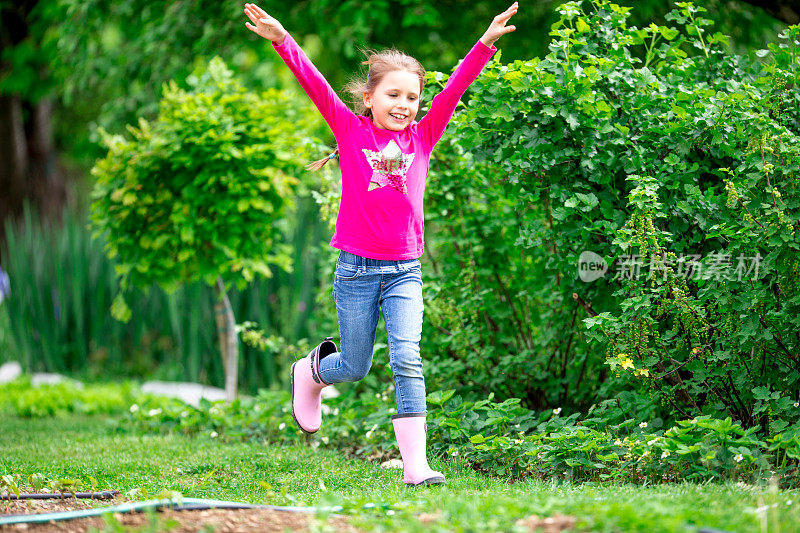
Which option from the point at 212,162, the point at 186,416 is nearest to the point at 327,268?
the point at 212,162

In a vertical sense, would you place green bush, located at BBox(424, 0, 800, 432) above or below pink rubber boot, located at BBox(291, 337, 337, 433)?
above

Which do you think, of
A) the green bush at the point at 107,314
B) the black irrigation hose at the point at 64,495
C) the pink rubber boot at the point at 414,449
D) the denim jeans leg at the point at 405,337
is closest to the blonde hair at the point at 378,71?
the denim jeans leg at the point at 405,337

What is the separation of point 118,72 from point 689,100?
571cm

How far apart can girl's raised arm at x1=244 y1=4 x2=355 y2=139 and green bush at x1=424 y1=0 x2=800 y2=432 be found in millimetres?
639

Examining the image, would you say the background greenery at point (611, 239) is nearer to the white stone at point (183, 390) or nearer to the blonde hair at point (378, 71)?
the blonde hair at point (378, 71)

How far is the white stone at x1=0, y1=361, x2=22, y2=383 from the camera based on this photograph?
22.8 feet

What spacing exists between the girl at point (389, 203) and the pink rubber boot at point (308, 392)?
27cm

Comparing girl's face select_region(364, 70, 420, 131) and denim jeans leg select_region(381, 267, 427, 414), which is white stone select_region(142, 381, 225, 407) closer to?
denim jeans leg select_region(381, 267, 427, 414)

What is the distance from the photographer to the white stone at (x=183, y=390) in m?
6.05

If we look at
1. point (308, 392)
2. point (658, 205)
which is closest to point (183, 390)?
point (308, 392)

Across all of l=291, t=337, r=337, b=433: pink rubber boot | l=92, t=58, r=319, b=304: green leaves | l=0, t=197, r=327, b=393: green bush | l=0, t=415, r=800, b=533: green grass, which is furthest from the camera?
l=0, t=197, r=327, b=393: green bush

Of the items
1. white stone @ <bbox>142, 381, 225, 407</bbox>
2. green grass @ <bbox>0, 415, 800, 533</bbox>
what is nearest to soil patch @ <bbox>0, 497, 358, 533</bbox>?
green grass @ <bbox>0, 415, 800, 533</bbox>

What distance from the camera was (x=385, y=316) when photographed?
123 inches

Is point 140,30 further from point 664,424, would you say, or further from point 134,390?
point 664,424
